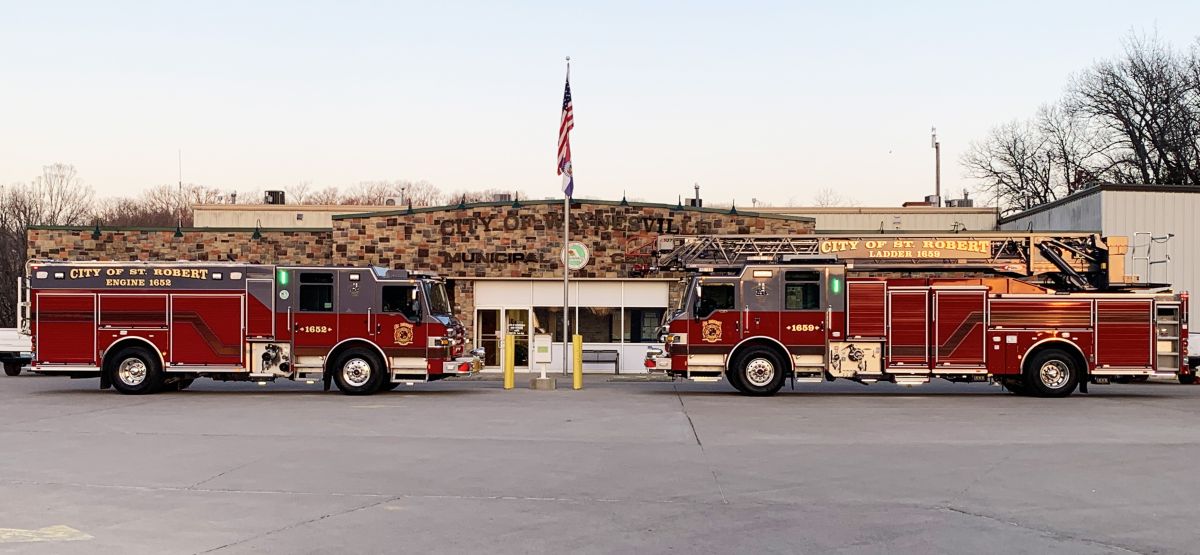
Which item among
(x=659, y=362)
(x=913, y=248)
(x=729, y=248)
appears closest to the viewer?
(x=659, y=362)

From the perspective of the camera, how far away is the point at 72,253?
33750 mm

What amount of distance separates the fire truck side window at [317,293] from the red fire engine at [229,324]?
20 mm

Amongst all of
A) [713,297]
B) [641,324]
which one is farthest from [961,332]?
[641,324]

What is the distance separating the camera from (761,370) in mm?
22812

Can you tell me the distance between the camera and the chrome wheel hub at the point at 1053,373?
887 inches

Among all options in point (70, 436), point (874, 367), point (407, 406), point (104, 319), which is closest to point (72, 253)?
point (104, 319)

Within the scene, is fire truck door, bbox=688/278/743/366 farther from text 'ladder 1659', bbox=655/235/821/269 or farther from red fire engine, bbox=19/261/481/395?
red fire engine, bbox=19/261/481/395

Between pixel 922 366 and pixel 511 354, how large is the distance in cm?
885

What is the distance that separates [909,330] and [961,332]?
1015mm

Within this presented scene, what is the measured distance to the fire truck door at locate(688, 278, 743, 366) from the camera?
22.8 meters

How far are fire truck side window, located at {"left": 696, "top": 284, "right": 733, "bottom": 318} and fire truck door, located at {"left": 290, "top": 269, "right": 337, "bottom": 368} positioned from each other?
7279 mm

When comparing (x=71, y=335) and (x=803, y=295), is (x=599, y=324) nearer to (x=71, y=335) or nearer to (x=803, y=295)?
(x=803, y=295)

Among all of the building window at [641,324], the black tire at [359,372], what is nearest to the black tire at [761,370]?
the black tire at [359,372]

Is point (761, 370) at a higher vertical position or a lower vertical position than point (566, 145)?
lower
